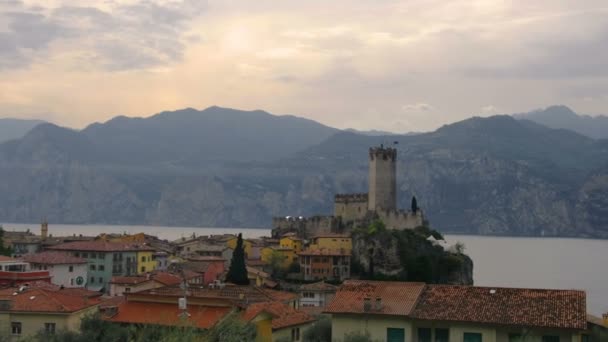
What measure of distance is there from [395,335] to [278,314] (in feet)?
20.6

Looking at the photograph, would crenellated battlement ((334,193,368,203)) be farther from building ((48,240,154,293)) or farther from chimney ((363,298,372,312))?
chimney ((363,298,372,312))

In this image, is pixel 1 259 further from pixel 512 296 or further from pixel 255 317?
pixel 512 296

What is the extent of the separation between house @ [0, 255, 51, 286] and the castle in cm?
4362

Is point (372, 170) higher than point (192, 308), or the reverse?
point (372, 170)

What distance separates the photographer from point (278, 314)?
1551 inches

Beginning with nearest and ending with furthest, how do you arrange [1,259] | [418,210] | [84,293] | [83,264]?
1. [84,293]
2. [1,259]
3. [83,264]
4. [418,210]

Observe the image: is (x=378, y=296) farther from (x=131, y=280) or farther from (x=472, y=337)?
(x=131, y=280)

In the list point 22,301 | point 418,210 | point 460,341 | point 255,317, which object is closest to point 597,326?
point 460,341

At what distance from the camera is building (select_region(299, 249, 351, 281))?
8556 cm

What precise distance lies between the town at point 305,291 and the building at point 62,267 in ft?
0.43

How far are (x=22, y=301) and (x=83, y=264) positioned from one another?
33348mm

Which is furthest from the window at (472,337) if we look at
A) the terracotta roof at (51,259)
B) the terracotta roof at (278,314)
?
the terracotta roof at (51,259)

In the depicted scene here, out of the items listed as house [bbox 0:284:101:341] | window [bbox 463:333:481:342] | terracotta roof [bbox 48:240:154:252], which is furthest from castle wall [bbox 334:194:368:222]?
window [bbox 463:333:481:342]

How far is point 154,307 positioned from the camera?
40500 mm
